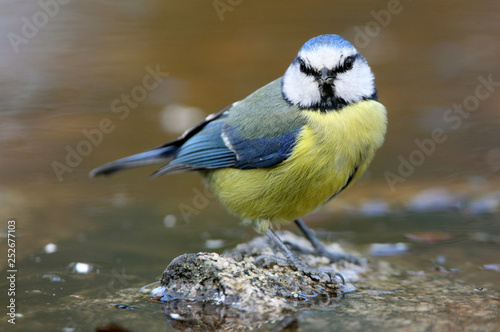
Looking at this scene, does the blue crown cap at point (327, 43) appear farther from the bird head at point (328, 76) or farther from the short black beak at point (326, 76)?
the short black beak at point (326, 76)

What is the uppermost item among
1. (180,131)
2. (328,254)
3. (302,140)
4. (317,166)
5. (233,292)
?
(180,131)

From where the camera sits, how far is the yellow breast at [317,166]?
3.84 meters

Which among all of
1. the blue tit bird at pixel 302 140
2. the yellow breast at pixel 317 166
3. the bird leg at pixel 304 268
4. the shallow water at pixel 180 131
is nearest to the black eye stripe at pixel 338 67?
the blue tit bird at pixel 302 140

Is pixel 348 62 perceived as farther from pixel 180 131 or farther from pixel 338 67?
pixel 180 131

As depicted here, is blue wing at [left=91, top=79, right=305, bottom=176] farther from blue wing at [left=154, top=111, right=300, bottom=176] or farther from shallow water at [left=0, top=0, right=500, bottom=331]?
shallow water at [left=0, top=0, right=500, bottom=331]

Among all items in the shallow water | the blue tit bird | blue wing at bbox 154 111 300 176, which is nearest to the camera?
the blue tit bird

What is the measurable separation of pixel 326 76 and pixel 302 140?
15.9 inches

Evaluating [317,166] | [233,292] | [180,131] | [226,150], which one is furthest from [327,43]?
[180,131]

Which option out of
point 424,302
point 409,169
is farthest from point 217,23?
point 424,302

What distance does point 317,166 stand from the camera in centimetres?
384

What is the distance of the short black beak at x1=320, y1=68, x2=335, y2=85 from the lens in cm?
376

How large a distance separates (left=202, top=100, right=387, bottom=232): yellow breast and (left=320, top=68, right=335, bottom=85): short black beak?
0.66ft

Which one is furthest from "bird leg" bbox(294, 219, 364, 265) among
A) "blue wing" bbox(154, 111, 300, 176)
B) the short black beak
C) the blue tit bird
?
the short black beak

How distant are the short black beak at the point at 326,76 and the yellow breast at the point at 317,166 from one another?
202mm
